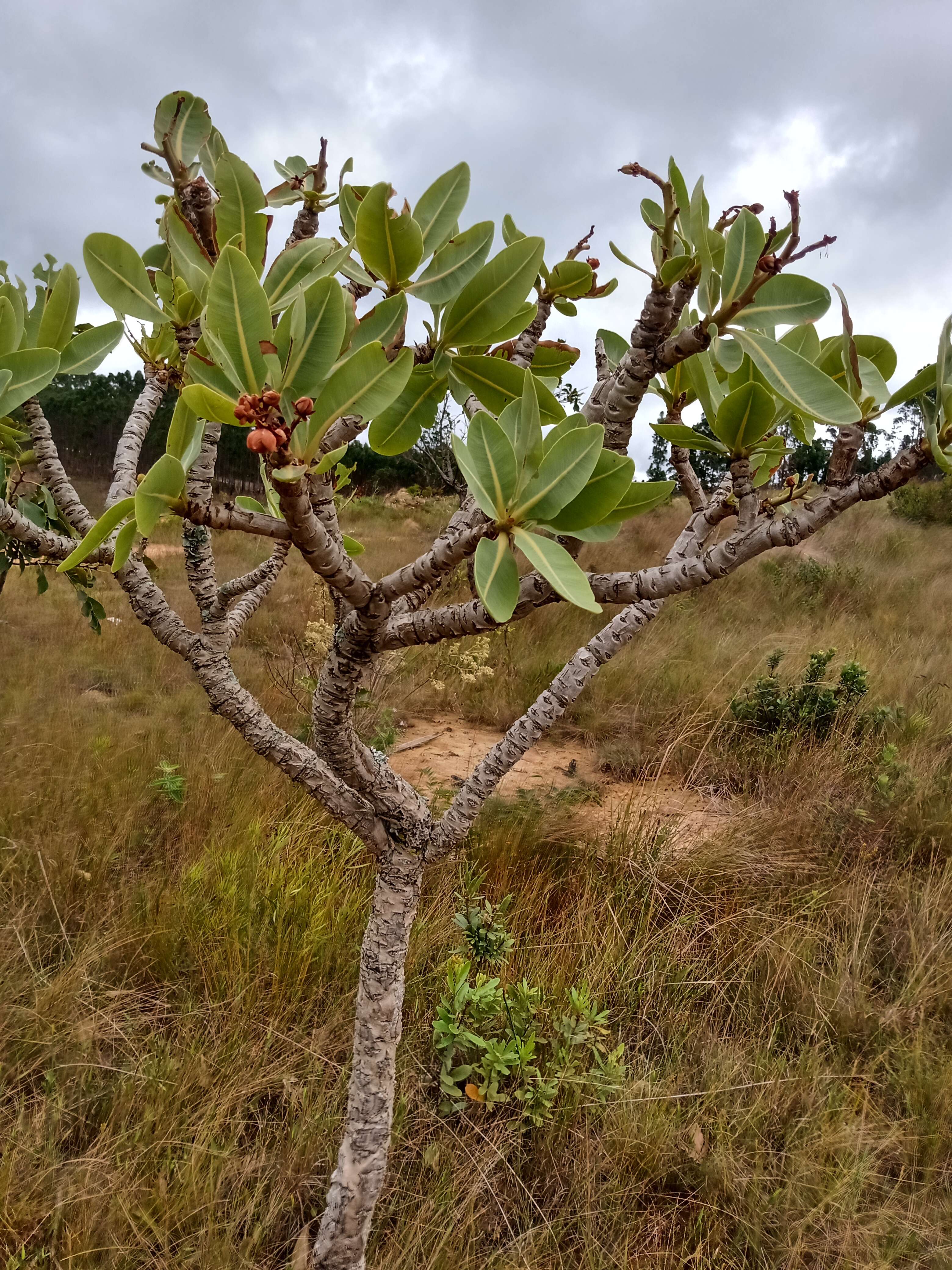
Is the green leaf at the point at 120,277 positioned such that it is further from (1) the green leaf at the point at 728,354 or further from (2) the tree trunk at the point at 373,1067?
(2) the tree trunk at the point at 373,1067

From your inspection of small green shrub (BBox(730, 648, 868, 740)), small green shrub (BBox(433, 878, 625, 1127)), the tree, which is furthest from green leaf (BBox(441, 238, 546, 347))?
small green shrub (BBox(730, 648, 868, 740))

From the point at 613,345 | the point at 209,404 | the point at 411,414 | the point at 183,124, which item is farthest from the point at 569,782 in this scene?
the point at 209,404

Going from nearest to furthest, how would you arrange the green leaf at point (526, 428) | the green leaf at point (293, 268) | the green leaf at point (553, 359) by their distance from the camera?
the green leaf at point (526, 428) < the green leaf at point (293, 268) < the green leaf at point (553, 359)

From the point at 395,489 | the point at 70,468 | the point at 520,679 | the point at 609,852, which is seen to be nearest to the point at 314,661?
the point at 520,679

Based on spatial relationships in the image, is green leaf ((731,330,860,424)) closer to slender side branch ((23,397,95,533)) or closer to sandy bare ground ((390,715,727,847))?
slender side branch ((23,397,95,533))

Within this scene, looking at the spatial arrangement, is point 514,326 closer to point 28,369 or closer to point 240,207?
point 240,207

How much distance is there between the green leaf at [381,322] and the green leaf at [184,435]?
0.15 metres

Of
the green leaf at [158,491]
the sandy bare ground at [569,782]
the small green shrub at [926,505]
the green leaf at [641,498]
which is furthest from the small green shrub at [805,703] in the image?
the small green shrub at [926,505]

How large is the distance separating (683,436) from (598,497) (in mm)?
317

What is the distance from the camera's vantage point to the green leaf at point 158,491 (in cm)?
47

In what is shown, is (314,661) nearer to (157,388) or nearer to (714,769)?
(714,769)

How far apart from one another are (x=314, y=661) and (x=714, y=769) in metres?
2.40

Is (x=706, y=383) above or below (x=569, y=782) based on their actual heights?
above

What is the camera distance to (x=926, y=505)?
10.3 m
